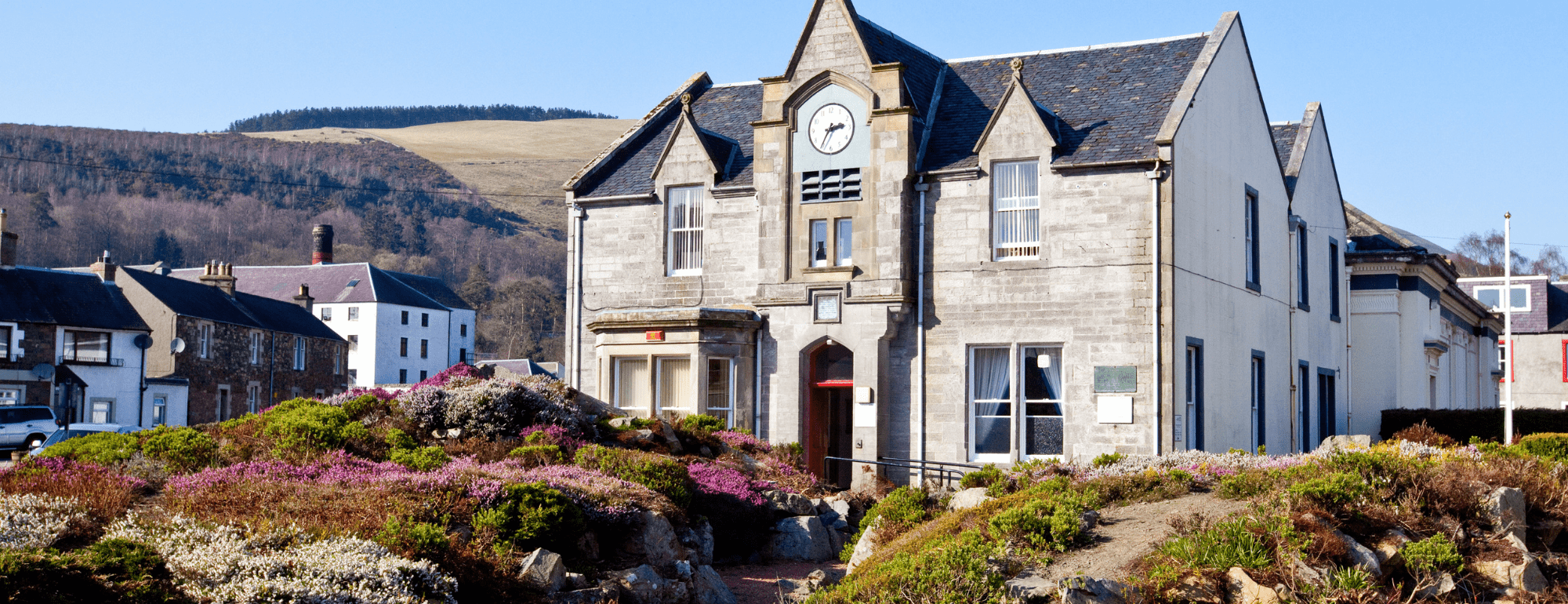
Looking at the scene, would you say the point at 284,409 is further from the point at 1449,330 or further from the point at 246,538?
the point at 1449,330

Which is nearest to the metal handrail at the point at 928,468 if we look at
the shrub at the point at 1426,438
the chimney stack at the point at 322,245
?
the shrub at the point at 1426,438

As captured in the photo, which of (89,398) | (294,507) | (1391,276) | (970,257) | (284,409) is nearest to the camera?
(294,507)

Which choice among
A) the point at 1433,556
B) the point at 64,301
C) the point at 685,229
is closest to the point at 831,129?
the point at 685,229

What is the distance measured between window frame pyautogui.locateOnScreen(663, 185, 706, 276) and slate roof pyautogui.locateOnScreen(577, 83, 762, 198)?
1.81ft

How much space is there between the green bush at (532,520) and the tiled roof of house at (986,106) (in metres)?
13.5

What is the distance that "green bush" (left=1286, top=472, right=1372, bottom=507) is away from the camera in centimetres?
1312

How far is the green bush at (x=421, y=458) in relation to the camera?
16.1 meters

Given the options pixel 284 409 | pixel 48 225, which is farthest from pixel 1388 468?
pixel 48 225

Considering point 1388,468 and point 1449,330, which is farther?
point 1449,330

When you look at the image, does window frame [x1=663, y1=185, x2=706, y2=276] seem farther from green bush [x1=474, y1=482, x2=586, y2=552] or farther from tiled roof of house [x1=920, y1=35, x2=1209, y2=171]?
green bush [x1=474, y1=482, x2=586, y2=552]

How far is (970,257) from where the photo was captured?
2495 cm

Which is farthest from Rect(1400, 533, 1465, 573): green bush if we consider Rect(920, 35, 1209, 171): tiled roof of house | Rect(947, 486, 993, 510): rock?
Rect(920, 35, 1209, 171): tiled roof of house

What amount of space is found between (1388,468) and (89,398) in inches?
1986

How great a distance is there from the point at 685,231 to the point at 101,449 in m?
13.7
